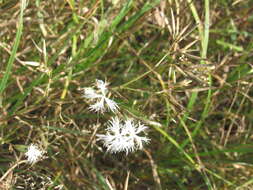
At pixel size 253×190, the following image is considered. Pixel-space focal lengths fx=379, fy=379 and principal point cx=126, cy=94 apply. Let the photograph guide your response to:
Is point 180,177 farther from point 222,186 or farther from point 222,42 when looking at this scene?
point 222,42

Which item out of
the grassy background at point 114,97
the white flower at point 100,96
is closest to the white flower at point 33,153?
the grassy background at point 114,97

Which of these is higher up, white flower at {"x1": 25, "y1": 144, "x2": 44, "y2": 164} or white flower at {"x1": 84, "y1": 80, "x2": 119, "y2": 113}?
white flower at {"x1": 84, "y1": 80, "x2": 119, "y2": 113}

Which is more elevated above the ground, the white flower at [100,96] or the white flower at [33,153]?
the white flower at [100,96]

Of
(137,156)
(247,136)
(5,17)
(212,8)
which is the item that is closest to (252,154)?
(247,136)

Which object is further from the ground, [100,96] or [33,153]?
[100,96]

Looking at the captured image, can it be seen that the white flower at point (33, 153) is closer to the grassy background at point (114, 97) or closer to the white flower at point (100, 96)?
the grassy background at point (114, 97)

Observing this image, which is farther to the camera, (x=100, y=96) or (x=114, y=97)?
(x=114, y=97)

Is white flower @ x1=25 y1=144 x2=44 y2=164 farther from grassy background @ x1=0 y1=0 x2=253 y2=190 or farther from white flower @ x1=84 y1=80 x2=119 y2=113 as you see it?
white flower @ x1=84 y1=80 x2=119 y2=113

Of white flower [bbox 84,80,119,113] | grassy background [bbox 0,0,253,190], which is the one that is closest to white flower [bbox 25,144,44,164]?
grassy background [bbox 0,0,253,190]

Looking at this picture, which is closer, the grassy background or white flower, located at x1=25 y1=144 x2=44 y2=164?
white flower, located at x1=25 y1=144 x2=44 y2=164
